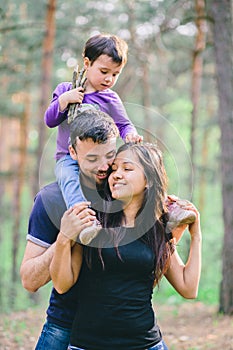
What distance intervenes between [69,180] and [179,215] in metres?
0.56

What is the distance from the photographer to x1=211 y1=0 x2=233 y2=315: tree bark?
327 inches

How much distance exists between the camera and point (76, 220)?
2.48 meters

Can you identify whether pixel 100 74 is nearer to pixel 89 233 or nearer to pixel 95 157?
pixel 95 157

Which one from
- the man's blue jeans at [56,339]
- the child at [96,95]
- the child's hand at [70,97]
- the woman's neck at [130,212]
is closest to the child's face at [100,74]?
the child at [96,95]

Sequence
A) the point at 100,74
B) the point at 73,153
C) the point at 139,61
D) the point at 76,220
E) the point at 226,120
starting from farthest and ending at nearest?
the point at 139,61, the point at 226,120, the point at 100,74, the point at 73,153, the point at 76,220

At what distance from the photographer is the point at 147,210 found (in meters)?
2.80

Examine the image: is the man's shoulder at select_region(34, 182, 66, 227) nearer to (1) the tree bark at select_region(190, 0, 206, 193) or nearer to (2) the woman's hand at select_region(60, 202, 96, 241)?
(2) the woman's hand at select_region(60, 202, 96, 241)

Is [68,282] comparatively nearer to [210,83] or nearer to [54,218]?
[54,218]

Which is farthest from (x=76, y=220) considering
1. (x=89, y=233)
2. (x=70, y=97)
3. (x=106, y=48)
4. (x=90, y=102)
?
(x=106, y=48)

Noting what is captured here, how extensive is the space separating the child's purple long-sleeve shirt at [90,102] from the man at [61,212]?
1.10ft

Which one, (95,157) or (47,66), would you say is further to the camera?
(47,66)

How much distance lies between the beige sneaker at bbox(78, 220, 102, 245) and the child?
0.58 m

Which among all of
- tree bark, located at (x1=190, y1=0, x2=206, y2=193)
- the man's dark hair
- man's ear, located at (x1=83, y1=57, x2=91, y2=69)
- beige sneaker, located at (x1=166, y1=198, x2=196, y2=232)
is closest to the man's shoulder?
the man's dark hair

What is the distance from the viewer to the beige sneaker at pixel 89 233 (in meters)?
2.50
